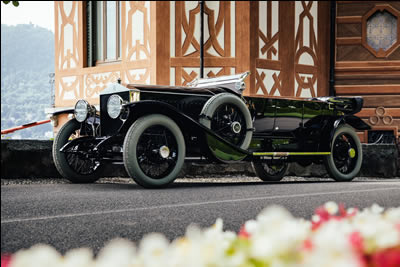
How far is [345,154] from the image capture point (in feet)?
18.3

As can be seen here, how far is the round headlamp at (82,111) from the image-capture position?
4547 millimetres

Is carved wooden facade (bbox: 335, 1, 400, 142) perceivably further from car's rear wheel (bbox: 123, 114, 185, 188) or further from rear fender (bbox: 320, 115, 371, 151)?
car's rear wheel (bbox: 123, 114, 185, 188)

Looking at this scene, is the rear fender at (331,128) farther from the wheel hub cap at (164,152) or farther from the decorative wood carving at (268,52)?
the decorative wood carving at (268,52)

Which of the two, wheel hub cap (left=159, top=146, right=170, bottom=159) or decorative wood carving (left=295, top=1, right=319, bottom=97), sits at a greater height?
decorative wood carving (left=295, top=1, right=319, bottom=97)

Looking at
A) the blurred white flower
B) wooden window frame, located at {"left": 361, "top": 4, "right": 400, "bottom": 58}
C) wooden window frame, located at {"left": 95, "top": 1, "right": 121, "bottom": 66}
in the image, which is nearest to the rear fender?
the blurred white flower

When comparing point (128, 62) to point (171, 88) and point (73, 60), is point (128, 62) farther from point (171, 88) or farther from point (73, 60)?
point (171, 88)

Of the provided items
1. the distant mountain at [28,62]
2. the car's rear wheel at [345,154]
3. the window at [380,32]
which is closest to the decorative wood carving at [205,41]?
the window at [380,32]

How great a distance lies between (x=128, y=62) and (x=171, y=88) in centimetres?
488

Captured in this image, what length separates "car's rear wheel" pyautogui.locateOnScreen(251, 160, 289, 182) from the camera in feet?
18.7

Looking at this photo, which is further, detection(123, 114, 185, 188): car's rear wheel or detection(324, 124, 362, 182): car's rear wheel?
detection(324, 124, 362, 182): car's rear wheel

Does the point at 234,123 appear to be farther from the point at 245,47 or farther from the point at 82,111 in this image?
the point at 245,47

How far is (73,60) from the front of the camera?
402 inches

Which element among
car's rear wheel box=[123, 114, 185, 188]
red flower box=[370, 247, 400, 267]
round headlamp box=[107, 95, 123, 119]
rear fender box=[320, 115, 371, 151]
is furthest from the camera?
rear fender box=[320, 115, 371, 151]

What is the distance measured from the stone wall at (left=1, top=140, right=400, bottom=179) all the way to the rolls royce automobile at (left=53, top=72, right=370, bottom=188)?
0.56 m
